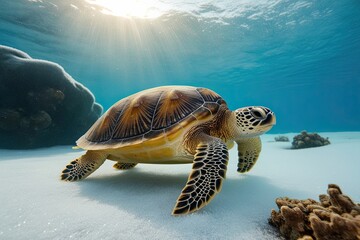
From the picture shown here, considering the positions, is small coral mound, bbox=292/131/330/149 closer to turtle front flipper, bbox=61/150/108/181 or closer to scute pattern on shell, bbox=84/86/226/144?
scute pattern on shell, bbox=84/86/226/144

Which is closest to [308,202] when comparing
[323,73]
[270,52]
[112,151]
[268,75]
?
[112,151]

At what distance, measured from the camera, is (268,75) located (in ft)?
111

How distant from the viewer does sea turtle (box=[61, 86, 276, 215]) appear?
2.19 meters

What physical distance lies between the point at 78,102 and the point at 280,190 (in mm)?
7728

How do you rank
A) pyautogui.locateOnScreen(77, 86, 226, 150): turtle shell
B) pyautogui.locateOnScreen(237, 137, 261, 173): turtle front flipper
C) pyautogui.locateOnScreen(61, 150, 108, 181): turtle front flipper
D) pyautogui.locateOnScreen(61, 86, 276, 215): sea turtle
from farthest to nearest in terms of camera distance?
pyautogui.locateOnScreen(237, 137, 261, 173): turtle front flipper
pyautogui.locateOnScreen(61, 150, 108, 181): turtle front flipper
pyautogui.locateOnScreen(77, 86, 226, 150): turtle shell
pyautogui.locateOnScreen(61, 86, 276, 215): sea turtle

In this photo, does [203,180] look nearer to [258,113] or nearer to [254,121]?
[254,121]

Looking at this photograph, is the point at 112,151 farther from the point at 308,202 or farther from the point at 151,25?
the point at 151,25

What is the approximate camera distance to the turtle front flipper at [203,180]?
149cm

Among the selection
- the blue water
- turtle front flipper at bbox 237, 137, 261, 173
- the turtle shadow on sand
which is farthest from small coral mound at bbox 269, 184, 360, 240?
the blue water

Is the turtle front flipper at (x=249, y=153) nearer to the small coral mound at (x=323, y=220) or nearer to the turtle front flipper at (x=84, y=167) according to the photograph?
the small coral mound at (x=323, y=220)

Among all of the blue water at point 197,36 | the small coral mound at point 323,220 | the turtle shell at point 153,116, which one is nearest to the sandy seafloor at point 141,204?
the small coral mound at point 323,220

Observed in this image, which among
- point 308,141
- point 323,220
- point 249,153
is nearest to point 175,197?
point 323,220

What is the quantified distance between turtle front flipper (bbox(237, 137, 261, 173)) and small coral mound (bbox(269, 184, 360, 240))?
4.72 ft

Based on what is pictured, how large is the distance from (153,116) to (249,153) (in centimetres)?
159
